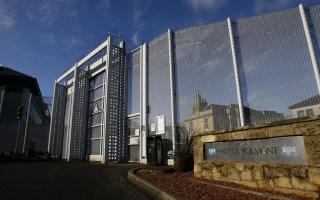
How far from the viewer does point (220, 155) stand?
4891 mm

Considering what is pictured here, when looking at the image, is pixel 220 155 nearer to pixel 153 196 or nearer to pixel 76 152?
pixel 153 196

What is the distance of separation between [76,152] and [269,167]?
1741 centimetres

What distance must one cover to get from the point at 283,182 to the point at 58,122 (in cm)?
2448

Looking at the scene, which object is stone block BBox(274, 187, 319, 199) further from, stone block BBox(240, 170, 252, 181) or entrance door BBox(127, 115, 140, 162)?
entrance door BBox(127, 115, 140, 162)

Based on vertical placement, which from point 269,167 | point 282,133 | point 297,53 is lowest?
point 269,167


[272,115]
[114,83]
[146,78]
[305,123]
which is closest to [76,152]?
[114,83]

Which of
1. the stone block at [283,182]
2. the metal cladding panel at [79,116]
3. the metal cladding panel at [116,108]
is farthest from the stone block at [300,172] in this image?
the metal cladding panel at [79,116]

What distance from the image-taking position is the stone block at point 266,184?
3554 mm

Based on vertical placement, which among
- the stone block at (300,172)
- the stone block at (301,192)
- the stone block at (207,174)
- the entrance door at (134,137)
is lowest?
the stone block at (301,192)

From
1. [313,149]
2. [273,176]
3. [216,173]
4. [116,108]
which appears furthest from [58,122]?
[313,149]

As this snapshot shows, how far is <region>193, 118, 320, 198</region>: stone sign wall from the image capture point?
3064 mm

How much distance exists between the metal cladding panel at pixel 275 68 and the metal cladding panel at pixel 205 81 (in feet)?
1.93

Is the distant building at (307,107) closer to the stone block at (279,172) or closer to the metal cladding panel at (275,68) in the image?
the metal cladding panel at (275,68)

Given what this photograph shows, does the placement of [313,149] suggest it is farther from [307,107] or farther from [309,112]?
[307,107]
